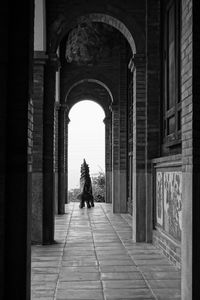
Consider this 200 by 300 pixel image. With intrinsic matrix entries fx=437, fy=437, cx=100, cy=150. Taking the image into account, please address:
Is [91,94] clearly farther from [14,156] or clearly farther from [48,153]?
[14,156]

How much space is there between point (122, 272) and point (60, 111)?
433 inches

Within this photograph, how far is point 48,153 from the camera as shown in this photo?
908 centimetres

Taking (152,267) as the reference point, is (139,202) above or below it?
above

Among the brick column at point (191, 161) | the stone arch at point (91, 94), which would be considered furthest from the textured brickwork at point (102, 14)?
the stone arch at point (91, 94)

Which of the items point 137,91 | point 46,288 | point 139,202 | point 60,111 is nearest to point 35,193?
point 139,202

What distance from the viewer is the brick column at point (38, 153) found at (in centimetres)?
885

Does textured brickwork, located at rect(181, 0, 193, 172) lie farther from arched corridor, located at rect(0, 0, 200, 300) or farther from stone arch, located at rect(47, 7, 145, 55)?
stone arch, located at rect(47, 7, 145, 55)

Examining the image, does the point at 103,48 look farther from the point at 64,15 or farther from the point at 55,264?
the point at 55,264

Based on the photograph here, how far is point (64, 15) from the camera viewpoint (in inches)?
365

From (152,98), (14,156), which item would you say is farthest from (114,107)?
(14,156)

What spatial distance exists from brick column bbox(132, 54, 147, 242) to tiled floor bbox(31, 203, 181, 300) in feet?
1.43

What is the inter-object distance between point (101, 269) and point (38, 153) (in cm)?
329

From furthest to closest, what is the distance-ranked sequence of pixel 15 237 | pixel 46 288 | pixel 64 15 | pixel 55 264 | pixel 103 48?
pixel 103 48, pixel 64 15, pixel 55 264, pixel 46 288, pixel 15 237
